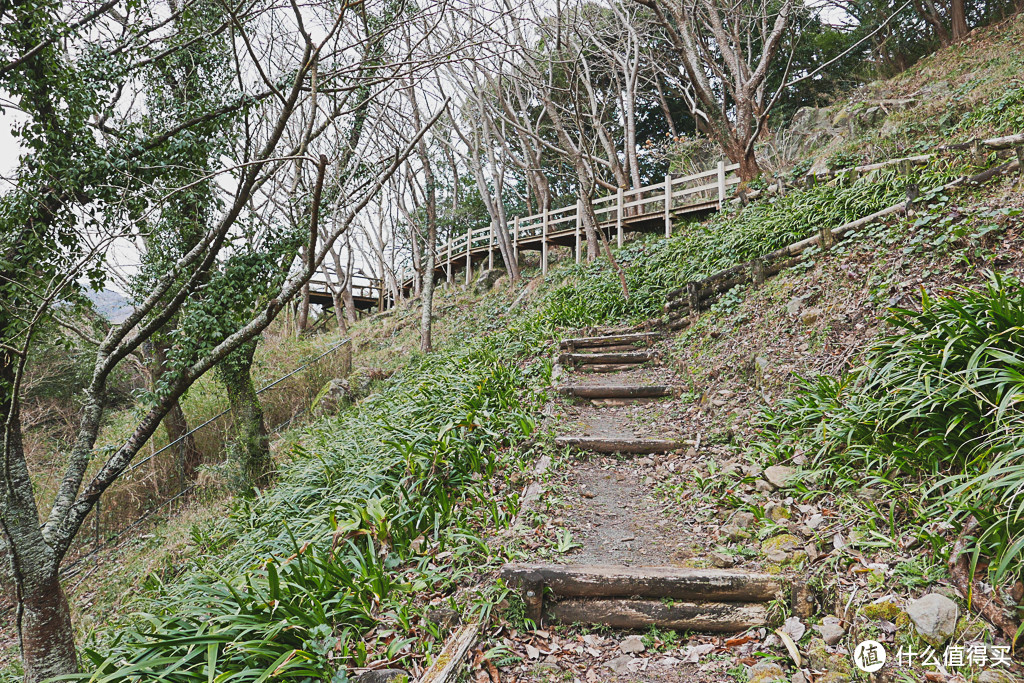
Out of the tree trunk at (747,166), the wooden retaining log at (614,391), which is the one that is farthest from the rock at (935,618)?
the tree trunk at (747,166)

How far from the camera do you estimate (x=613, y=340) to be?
7004 mm

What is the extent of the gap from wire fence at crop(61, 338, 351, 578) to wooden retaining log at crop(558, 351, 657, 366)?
671 centimetres

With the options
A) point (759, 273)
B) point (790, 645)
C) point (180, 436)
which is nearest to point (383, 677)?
point (790, 645)

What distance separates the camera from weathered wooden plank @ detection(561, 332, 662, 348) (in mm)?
6852

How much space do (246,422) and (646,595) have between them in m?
7.40

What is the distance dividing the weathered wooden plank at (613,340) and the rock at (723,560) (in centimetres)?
437

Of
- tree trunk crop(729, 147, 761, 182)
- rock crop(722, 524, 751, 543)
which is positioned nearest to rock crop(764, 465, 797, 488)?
rock crop(722, 524, 751, 543)

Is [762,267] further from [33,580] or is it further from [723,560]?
[33,580]

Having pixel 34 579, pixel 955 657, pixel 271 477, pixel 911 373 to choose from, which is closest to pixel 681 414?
pixel 911 373

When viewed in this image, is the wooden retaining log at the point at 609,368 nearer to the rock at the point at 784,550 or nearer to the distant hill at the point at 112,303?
the rock at the point at 784,550

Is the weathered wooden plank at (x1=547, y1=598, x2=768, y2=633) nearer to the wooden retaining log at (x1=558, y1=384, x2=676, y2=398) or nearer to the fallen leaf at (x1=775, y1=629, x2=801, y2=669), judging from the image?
the fallen leaf at (x1=775, y1=629, x2=801, y2=669)

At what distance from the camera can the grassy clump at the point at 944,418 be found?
195 cm

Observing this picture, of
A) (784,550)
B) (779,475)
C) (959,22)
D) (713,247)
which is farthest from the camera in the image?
(959,22)

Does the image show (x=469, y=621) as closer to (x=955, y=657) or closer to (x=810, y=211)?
(x=955, y=657)
